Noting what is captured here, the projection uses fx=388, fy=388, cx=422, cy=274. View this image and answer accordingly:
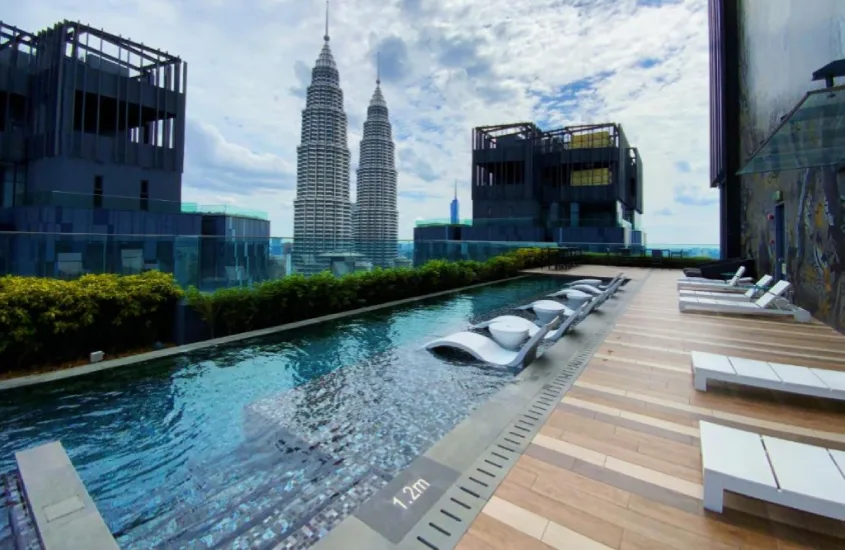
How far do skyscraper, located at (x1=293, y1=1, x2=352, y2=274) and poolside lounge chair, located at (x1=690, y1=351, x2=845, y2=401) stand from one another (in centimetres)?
8375

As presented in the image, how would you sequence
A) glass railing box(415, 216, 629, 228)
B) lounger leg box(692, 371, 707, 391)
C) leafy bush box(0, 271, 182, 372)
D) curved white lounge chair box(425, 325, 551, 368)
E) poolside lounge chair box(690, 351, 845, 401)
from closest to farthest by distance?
1. poolside lounge chair box(690, 351, 845, 401)
2. lounger leg box(692, 371, 707, 391)
3. leafy bush box(0, 271, 182, 372)
4. curved white lounge chair box(425, 325, 551, 368)
5. glass railing box(415, 216, 629, 228)

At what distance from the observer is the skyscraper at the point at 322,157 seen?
8512cm

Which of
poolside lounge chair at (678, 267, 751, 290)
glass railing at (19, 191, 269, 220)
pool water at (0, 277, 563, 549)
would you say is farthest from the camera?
glass railing at (19, 191, 269, 220)

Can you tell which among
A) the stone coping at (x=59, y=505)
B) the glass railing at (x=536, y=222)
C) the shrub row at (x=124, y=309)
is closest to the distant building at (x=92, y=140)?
the shrub row at (x=124, y=309)

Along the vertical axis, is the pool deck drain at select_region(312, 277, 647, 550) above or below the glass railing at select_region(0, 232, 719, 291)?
below

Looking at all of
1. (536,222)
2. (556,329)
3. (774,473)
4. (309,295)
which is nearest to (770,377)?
(774,473)

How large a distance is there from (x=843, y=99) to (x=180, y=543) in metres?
6.45

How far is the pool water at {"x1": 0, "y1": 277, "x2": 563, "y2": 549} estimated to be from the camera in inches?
101

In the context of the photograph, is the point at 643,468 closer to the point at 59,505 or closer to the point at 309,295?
the point at 59,505

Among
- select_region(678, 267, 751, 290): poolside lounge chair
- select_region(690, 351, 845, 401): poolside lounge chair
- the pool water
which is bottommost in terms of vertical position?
the pool water

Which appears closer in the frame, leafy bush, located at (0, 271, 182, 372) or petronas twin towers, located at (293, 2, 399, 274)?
leafy bush, located at (0, 271, 182, 372)

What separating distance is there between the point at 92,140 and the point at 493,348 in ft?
95.7

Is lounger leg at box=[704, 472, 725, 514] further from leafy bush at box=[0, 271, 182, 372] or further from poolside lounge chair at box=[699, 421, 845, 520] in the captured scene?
leafy bush at box=[0, 271, 182, 372]

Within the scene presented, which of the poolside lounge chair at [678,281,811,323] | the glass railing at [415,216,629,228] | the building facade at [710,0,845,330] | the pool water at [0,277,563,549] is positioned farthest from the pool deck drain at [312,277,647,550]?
the glass railing at [415,216,629,228]
